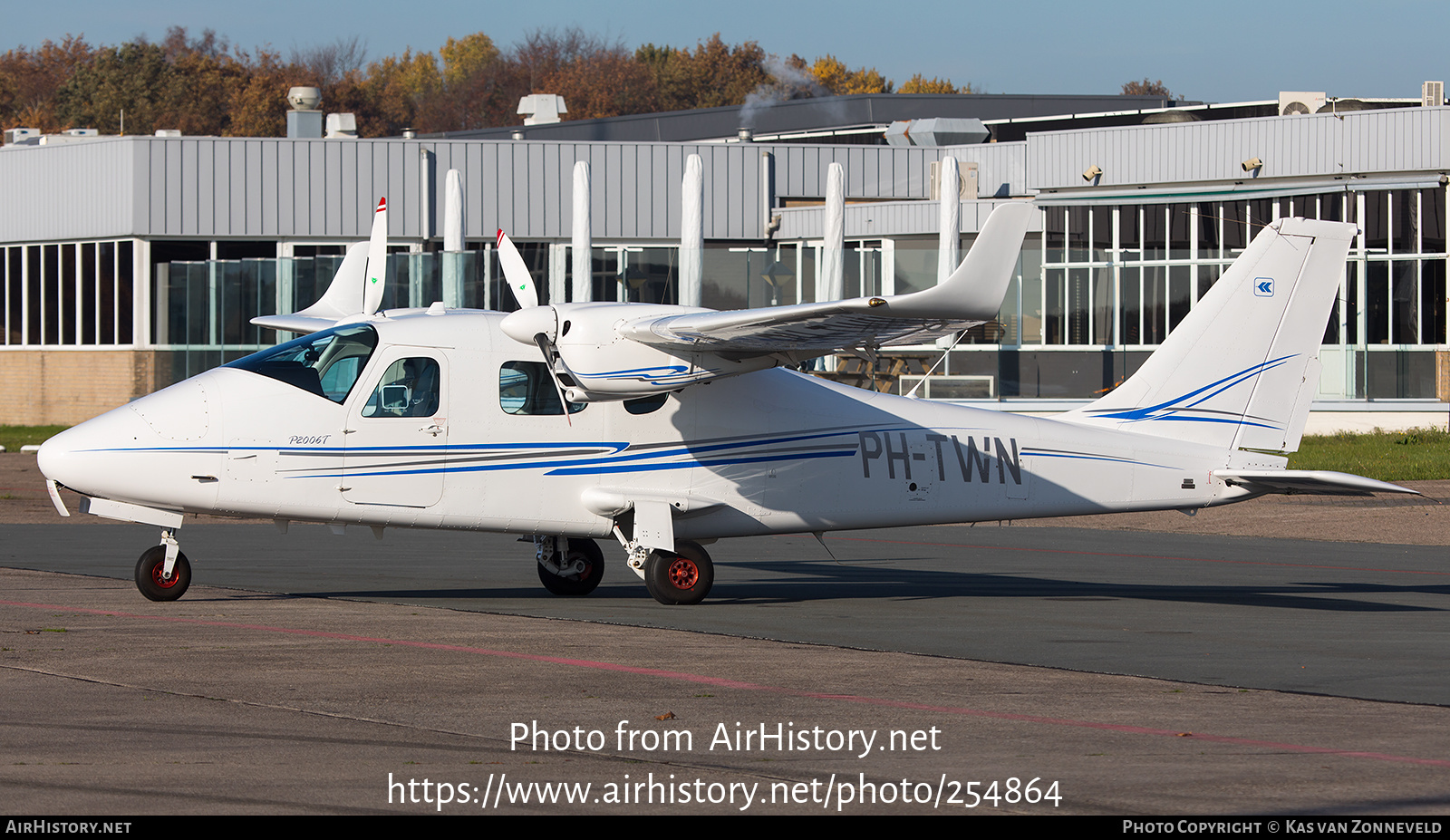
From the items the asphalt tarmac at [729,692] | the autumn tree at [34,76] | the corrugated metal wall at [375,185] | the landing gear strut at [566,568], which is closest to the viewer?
the asphalt tarmac at [729,692]

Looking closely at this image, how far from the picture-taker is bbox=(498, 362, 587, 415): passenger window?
14.2 m

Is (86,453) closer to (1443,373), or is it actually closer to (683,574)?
(683,574)

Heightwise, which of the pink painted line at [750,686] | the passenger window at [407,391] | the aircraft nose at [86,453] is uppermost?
the passenger window at [407,391]

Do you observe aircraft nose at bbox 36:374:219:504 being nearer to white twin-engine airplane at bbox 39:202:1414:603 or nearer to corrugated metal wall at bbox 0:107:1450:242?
white twin-engine airplane at bbox 39:202:1414:603

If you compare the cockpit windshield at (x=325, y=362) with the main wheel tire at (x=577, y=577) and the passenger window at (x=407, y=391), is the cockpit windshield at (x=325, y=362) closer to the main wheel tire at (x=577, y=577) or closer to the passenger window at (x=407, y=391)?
the passenger window at (x=407, y=391)

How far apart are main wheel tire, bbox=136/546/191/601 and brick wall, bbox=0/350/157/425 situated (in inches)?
1198

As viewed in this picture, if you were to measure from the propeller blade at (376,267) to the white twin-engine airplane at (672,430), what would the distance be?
0.12 ft

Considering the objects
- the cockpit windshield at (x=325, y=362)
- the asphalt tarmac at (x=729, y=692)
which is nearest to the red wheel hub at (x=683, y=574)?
the asphalt tarmac at (x=729, y=692)

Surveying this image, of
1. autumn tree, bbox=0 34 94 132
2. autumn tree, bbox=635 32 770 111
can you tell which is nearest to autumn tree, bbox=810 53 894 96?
autumn tree, bbox=635 32 770 111

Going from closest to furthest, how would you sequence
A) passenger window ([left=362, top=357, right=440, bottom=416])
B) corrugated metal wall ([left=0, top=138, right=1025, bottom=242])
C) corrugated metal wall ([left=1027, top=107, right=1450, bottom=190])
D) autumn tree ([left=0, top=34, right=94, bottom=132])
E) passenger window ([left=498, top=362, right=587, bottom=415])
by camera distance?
passenger window ([left=362, top=357, right=440, bottom=416])
passenger window ([left=498, top=362, right=587, bottom=415])
corrugated metal wall ([left=1027, top=107, right=1450, bottom=190])
corrugated metal wall ([left=0, top=138, right=1025, bottom=242])
autumn tree ([left=0, top=34, right=94, bottom=132])

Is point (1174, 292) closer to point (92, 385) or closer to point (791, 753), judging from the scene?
point (92, 385)

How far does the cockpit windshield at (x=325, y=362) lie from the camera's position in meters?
13.8

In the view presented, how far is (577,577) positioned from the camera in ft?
50.5

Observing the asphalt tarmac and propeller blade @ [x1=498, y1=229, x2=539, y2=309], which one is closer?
the asphalt tarmac
